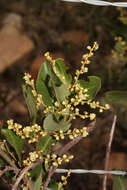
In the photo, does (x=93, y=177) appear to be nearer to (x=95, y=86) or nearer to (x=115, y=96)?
(x=115, y=96)

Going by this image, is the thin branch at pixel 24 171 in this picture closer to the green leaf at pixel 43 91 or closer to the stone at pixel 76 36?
the green leaf at pixel 43 91

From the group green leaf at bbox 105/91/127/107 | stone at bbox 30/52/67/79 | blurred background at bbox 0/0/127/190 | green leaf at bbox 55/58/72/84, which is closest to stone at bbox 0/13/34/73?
blurred background at bbox 0/0/127/190

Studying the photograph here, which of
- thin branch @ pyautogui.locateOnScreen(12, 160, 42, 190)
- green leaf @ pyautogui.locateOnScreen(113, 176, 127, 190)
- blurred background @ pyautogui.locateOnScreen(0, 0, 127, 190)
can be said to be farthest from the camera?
blurred background @ pyautogui.locateOnScreen(0, 0, 127, 190)

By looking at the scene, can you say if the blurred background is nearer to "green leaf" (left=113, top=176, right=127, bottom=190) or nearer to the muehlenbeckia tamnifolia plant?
"green leaf" (left=113, top=176, right=127, bottom=190)

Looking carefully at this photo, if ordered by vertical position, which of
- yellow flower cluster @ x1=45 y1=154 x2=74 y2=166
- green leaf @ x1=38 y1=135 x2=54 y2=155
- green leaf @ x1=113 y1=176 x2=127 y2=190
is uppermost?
green leaf @ x1=38 y1=135 x2=54 y2=155

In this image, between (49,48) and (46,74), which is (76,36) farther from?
(46,74)

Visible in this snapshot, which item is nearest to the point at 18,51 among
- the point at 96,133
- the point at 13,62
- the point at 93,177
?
the point at 13,62
